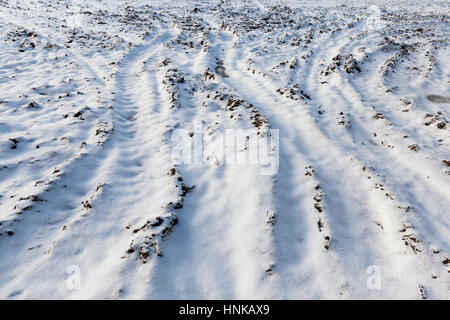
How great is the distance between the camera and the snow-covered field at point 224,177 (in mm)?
3416

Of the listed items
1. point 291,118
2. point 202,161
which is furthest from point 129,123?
point 291,118

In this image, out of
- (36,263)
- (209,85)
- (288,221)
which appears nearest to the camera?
(36,263)

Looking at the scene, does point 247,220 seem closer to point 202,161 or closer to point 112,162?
point 202,161

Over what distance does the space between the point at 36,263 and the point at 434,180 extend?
609 centimetres

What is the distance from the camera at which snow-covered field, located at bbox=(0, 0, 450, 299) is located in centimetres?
342

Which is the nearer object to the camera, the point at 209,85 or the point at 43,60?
the point at 209,85

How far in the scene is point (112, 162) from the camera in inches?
209

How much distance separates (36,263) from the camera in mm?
3498

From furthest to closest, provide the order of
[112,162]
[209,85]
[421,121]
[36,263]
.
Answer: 1. [209,85]
2. [421,121]
3. [112,162]
4. [36,263]

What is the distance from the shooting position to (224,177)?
5.05m

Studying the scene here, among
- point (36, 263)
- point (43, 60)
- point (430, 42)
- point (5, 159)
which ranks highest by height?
point (43, 60)

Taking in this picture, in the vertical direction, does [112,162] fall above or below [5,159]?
below

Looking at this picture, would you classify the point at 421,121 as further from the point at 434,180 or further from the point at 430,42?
the point at 430,42

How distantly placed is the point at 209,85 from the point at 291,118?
2.99m
